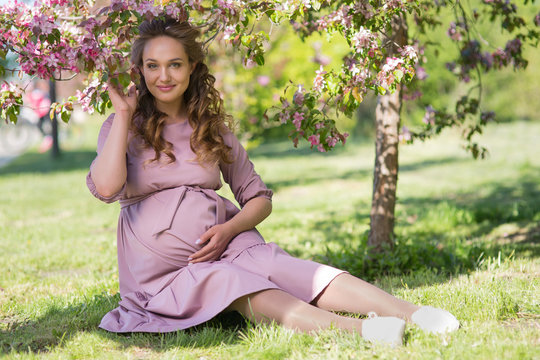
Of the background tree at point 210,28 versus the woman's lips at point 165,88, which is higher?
the background tree at point 210,28

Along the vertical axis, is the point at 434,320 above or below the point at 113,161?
below

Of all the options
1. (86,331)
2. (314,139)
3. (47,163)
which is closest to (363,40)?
(314,139)

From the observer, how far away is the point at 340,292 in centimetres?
284

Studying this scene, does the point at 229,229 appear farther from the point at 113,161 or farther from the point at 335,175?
the point at 335,175

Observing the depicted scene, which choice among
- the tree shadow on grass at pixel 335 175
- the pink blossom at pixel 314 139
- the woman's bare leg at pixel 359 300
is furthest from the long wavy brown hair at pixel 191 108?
the tree shadow on grass at pixel 335 175

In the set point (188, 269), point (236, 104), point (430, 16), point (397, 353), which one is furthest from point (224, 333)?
point (236, 104)

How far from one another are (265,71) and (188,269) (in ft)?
33.8

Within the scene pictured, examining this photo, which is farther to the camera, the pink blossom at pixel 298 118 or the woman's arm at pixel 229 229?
the pink blossom at pixel 298 118

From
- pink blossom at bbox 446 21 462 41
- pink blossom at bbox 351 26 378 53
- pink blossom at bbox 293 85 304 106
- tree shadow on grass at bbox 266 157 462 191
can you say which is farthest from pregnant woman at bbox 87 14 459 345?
tree shadow on grass at bbox 266 157 462 191

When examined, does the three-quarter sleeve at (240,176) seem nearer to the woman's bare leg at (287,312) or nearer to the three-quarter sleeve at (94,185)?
the three-quarter sleeve at (94,185)

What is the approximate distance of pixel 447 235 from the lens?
5586mm

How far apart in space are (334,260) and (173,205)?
1687 mm

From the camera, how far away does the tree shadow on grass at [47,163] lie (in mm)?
13570

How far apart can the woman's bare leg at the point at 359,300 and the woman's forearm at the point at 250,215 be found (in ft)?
1.85
